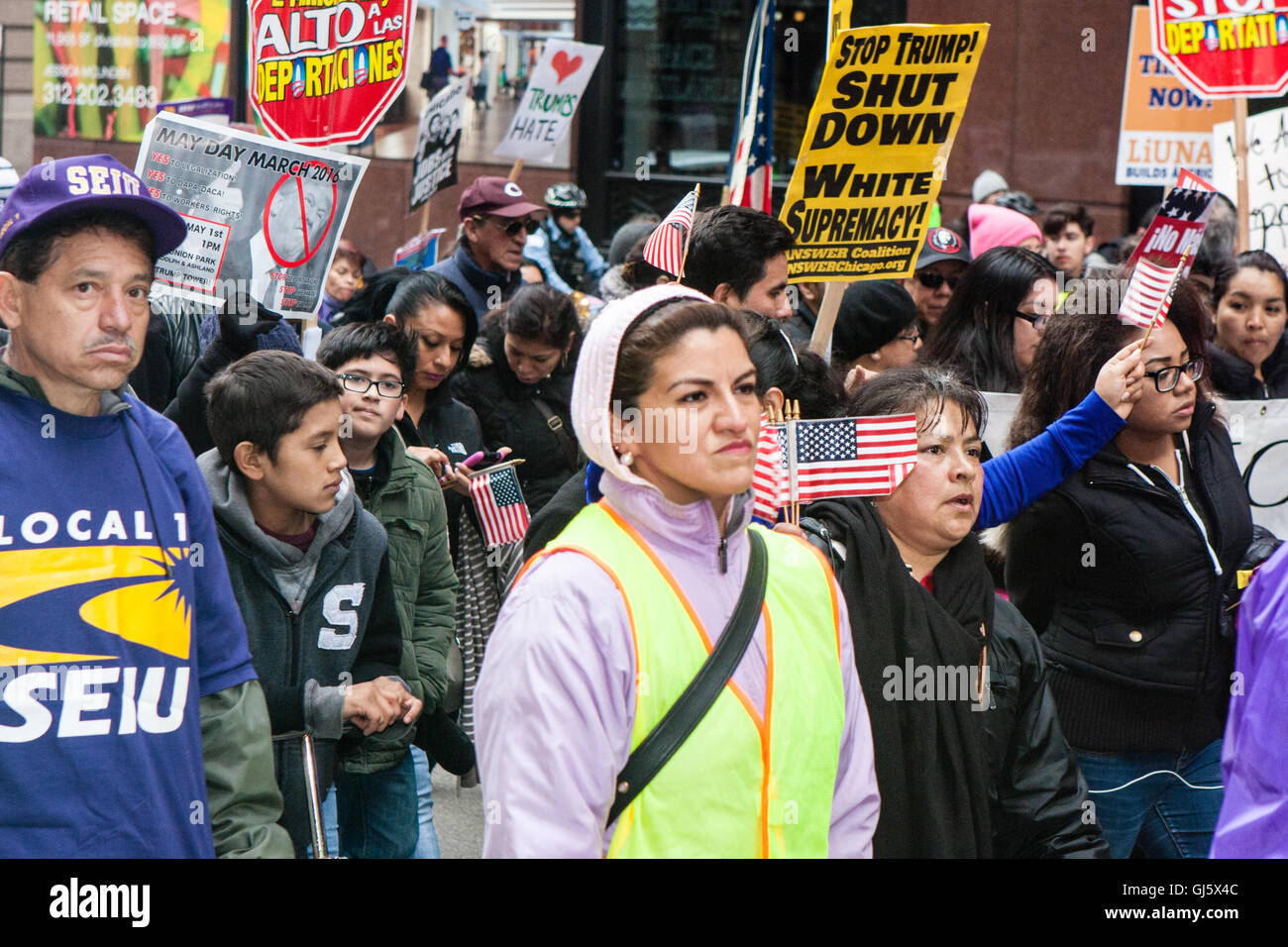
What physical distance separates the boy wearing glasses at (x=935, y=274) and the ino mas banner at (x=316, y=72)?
8.24 feet

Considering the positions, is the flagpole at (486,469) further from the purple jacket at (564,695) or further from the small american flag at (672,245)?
the purple jacket at (564,695)

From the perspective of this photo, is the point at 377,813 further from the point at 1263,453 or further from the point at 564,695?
the point at 1263,453

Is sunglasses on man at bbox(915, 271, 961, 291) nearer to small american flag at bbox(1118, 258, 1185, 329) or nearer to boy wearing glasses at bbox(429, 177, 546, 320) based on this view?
boy wearing glasses at bbox(429, 177, 546, 320)

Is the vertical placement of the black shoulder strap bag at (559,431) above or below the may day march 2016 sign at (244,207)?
below

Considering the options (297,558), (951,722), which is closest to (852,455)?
(951,722)

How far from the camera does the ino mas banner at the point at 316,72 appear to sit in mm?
5871

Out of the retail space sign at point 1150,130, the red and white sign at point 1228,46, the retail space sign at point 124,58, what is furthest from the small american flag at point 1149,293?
the retail space sign at point 124,58

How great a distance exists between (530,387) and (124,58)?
10.5 m

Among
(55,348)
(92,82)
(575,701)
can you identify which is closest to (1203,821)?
(575,701)

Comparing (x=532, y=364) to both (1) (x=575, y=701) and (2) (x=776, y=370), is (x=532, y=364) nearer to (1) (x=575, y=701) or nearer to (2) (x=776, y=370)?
(2) (x=776, y=370)

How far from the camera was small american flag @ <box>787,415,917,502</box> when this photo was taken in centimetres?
345

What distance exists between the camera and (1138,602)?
13.9ft

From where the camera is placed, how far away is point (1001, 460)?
4254mm

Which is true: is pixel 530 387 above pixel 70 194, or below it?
below
